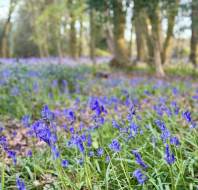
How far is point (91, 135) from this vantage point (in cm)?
409

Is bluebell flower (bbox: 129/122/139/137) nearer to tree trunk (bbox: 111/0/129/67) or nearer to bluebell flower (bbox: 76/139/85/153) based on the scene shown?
bluebell flower (bbox: 76/139/85/153)

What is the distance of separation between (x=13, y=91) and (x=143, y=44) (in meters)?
13.0

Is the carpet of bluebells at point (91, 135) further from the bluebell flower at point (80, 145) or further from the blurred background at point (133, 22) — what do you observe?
the blurred background at point (133, 22)

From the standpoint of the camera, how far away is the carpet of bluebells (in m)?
2.57

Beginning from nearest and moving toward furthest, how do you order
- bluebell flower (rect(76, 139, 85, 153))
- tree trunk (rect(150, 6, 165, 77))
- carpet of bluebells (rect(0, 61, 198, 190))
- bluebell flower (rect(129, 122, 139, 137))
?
bluebell flower (rect(76, 139, 85, 153))
carpet of bluebells (rect(0, 61, 198, 190))
bluebell flower (rect(129, 122, 139, 137))
tree trunk (rect(150, 6, 165, 77))

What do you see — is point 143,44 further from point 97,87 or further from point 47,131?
point 47,131

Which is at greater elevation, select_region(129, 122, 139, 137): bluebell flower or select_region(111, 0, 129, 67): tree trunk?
select_region(111, 0, 129, 67): tree trunk

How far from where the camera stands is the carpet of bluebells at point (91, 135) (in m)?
2.57

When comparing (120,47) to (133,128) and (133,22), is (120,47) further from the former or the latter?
(133,128)

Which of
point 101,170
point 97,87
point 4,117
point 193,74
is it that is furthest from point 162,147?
point 193,74

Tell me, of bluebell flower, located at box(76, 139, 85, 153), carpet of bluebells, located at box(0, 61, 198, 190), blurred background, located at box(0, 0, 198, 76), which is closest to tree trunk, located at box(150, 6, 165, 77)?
blurred background, located at box(0, 0, 198, 76)

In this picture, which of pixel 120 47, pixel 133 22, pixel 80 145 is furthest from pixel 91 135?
pixel 133 22

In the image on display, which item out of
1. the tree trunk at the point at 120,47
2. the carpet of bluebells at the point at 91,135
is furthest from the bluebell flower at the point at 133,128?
the tree trunk at the point at 120,47

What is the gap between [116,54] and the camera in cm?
1334
